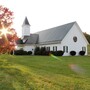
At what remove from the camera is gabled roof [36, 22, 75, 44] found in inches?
2120

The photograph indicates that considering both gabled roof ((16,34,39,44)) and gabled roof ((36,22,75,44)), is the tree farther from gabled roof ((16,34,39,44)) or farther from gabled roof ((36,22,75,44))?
gabled roof ((16,34,39,44))

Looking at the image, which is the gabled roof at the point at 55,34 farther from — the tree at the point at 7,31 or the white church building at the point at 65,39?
the tree at the point at 7,31

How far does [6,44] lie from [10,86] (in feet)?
38.1

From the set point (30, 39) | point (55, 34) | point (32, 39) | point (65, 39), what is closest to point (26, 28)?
point (30, 39)

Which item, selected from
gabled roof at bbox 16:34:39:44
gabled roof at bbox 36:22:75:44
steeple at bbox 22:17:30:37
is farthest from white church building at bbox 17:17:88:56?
steeple at bbox 22:17:30:37

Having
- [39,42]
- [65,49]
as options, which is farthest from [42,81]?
[39,42]

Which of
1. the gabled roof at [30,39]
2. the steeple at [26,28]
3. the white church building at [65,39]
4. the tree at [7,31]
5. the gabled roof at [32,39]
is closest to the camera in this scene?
the tree at [7,31]

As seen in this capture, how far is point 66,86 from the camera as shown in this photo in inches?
513

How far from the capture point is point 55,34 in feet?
184

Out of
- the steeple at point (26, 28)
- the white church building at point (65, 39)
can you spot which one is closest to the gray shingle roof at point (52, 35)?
the white church building at point (65, 39)

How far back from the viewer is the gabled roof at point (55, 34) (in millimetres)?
53838

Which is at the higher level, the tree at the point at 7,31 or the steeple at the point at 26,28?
the steeple at the point at 26,28

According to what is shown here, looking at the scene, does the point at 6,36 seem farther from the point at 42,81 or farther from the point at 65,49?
the point at 65,49

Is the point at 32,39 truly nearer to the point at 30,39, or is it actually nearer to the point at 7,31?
the point at 30,39
